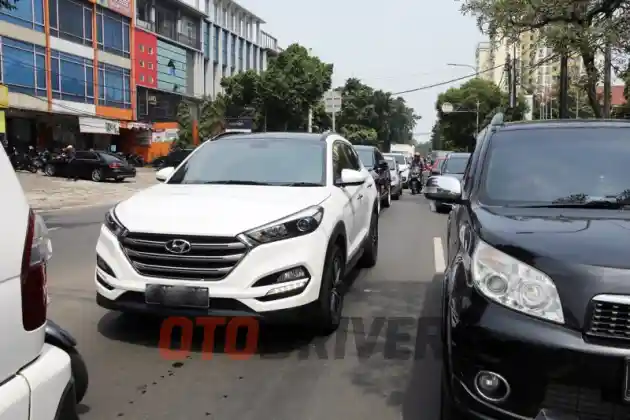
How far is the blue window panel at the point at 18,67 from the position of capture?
32709mm

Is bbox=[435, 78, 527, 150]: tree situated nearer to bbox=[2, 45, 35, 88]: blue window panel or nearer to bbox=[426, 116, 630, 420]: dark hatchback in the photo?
bbox=[2, 45, 35, 88]: blue window panel

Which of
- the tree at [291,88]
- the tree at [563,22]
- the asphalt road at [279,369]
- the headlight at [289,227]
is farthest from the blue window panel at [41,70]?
the headlight at [289,227]

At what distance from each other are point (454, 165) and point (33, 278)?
14854mm

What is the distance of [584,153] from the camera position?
13.0 feet

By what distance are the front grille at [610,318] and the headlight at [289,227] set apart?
2421 mm

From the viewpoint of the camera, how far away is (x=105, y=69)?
42844 millimetres

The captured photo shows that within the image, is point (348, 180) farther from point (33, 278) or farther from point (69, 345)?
point (33, 278)

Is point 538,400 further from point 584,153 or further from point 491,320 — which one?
point 584,153

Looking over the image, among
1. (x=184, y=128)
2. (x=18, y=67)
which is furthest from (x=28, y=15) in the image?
(x=184, y=128)

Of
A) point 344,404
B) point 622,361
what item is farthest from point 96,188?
point 622,361

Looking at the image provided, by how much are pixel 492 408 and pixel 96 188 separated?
24.4 metres

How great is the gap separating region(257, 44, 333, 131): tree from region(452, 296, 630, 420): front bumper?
50.2 meters

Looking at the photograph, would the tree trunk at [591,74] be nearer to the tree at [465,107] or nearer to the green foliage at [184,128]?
the green foliage at [184,128]

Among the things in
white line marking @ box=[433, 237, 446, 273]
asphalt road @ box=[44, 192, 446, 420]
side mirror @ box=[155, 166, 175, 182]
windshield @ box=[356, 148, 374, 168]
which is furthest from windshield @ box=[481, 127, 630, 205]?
windshield @ box=[356, 148, 374, 168]
